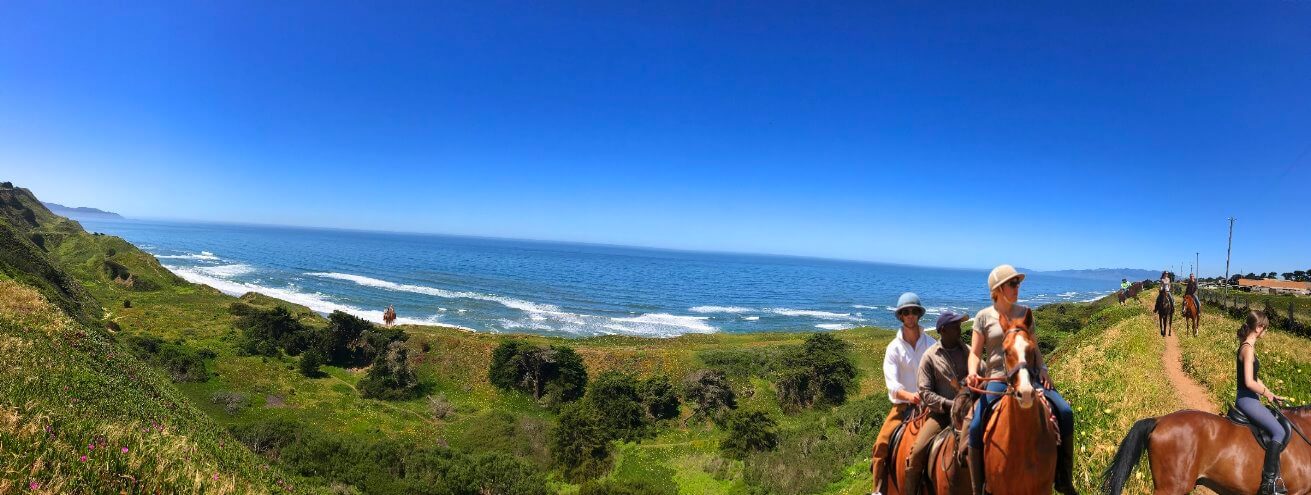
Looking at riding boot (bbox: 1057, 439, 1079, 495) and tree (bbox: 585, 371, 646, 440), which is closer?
riding boot (bbox: 1057, 439, 1079, 495)

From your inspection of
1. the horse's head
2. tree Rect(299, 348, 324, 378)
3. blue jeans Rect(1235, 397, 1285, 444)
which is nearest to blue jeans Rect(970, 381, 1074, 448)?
the horse's head

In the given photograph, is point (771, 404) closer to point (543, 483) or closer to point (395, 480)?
point (543, 483)

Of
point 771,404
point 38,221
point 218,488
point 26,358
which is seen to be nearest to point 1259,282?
point 771,404

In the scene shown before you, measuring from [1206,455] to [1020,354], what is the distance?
547 centimetres

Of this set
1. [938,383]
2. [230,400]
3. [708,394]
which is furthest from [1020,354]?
[230,400]

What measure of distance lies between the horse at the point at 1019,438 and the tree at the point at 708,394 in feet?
69.6

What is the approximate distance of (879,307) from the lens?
8519cm

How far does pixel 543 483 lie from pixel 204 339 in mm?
23529

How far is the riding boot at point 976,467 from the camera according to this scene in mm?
3930

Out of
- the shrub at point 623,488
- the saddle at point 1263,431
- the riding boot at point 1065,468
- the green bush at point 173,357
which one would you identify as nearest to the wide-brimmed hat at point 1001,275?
the riding boot at point 1065,468

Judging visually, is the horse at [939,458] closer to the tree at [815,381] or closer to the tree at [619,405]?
the tree at [619,405]

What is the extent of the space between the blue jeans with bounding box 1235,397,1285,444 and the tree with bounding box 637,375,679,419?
20.1 meters

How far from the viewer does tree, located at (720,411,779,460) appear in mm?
19578

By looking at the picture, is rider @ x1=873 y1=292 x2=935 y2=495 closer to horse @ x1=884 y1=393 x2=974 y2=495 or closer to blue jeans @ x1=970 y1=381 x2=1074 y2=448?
horse @ x1=884 y1=393 x2=974 y2=495
